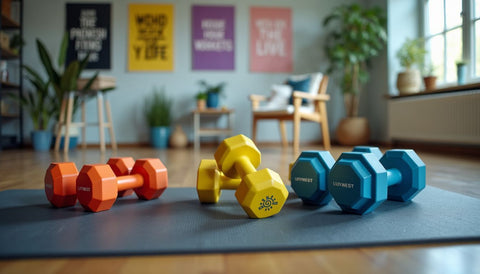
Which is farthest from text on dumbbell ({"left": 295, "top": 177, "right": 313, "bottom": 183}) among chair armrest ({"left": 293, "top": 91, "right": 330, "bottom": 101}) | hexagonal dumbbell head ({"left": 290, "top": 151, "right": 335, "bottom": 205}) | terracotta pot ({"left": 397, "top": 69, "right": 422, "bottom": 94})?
terracotta pot ({"left": 397, "top": 69, "right": 422, "bottom": 94})

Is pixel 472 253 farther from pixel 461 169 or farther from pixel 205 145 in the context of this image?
pixel 205 145

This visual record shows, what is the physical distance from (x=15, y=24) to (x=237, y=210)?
4633 millimetres

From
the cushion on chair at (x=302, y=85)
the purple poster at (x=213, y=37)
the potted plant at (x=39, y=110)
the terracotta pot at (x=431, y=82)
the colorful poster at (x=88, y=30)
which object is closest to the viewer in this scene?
the terracotta pot at (x=431, y=82)

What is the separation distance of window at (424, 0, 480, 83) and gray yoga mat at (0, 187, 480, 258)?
102 inches

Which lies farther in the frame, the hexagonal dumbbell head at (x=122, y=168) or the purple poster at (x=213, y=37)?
the purple poster at (x=213, y=37)

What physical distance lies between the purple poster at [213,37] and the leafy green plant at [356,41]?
1288 millimetres

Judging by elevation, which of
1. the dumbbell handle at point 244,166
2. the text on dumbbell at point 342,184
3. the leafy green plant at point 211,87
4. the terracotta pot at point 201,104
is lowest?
the text on dumbbell at point 342,184

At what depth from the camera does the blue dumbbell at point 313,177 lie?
98 cm

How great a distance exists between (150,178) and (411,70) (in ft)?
11.1

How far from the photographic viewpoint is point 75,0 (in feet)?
14.4

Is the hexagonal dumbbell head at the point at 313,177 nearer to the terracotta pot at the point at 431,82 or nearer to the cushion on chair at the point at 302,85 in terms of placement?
the cushion on chair at the point at 302,85

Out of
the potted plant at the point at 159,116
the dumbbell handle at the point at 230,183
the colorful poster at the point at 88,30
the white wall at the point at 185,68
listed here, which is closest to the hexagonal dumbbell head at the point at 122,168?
the dumbbell handle at the point at 230,183

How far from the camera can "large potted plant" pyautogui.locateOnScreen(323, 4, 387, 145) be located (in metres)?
3.88

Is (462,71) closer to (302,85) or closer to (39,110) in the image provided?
(302,85)
